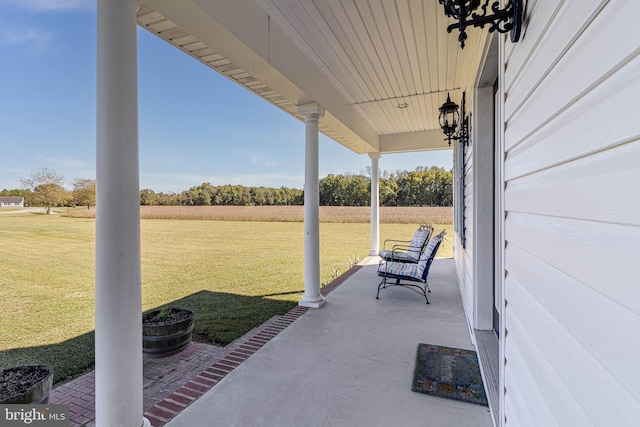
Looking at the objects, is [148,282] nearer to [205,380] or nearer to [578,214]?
[205,380]

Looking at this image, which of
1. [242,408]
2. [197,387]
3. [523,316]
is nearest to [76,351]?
[197,387]

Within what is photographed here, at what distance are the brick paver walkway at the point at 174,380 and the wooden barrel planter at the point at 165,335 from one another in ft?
0.24

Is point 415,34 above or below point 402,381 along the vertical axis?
above

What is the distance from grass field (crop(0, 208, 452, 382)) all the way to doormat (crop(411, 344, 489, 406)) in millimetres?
1919

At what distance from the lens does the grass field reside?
3348 mm

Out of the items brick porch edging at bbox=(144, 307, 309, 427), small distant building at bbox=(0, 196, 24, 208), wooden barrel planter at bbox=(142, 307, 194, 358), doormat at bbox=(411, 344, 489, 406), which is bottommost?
brick porch edging at bbox=(144, 307, 309, 427)

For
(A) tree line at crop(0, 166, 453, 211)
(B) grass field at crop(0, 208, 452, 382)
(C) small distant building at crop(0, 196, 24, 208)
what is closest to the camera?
(B) grass field at crop(0, 208, 452, 382)

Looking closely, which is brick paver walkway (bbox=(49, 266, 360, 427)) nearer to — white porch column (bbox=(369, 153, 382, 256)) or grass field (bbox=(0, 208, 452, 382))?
grass field (bbox=(0, 208, 452, 382))

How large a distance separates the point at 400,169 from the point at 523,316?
23.3 meters

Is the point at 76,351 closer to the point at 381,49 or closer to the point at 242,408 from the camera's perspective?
the point at 242,408

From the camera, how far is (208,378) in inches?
95.7

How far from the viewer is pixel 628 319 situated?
1.71ft

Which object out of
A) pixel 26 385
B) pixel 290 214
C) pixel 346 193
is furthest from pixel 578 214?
pixel 346 193

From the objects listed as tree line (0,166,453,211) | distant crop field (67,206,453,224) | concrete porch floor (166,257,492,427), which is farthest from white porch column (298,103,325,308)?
distant crop field (67,206,453,224)
